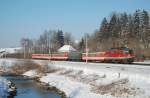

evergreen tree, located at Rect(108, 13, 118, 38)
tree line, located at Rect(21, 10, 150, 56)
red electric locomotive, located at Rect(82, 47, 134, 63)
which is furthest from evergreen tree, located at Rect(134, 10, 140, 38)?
red electric locomotive, located at Rect(82, 47, 134, 63)

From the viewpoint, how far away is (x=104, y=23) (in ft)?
390

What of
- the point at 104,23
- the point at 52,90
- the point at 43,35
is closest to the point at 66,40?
the point at 43,35

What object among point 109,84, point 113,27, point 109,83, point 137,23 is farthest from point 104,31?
point 109,84

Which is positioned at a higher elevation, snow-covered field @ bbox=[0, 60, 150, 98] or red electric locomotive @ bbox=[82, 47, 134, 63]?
red electric locomotive @ bbox=[82, 47, 134, 63]

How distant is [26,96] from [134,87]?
12.1m

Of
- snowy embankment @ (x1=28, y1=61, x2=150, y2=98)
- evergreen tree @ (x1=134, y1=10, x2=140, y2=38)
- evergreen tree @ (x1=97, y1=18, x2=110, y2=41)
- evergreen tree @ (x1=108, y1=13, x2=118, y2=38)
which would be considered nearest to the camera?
snowy embankment @ (x1=28, y1=61, x2=150, y2=98)

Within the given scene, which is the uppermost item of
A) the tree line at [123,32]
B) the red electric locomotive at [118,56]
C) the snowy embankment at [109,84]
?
the tree line at [123,32]

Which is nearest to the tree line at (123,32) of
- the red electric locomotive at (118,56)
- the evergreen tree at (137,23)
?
the evergreen tree at (137,23)

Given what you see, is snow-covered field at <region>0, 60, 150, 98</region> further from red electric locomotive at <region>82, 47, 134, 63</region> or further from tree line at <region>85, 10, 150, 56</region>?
tree line at <region>85, 10, 150, 56</region>

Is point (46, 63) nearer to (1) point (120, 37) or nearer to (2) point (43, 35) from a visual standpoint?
(1) point (120, 37)

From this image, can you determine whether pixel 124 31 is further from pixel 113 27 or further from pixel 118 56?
pixel 118 56

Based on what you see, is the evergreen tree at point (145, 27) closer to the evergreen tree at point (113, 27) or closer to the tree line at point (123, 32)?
the tree line at point (123, 32)

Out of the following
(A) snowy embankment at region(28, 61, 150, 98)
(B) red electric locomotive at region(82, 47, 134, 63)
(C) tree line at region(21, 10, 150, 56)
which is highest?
(C) tree line at region(21, 10, 150, 56)

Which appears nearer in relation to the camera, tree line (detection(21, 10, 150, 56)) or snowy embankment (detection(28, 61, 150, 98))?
snowy embankment (detection(28, 61, 150, 98))
